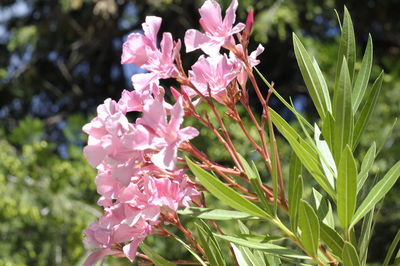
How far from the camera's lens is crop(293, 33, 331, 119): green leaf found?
712 mm

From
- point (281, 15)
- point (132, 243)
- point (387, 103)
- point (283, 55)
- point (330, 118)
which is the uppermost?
point (330, 118)

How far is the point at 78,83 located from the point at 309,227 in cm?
468

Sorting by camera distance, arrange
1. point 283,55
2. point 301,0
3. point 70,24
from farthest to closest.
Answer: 1. point 70,24
2. point 283,55
3. point 301,0

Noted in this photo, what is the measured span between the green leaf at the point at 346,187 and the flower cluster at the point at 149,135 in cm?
15

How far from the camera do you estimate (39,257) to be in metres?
3.13

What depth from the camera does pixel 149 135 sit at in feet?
1.93

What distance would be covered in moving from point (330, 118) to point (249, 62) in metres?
0.11

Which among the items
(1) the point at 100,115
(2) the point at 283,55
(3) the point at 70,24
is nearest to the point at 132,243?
(1) the point at 100,115

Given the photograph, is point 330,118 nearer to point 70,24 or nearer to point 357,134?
point 357,134

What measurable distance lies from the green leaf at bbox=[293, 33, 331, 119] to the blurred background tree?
4.75ft

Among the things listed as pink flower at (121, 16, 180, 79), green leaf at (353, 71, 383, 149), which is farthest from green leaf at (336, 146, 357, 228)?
pink flower at (121, 16, 180, 79)

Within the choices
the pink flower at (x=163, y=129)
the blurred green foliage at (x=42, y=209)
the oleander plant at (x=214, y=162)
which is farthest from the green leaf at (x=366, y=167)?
the blurred green foliage at (x=42, y=209)

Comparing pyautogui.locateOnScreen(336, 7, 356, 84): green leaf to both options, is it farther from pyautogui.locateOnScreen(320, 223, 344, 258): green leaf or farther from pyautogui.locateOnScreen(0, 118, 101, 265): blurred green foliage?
pyautogui.locateOnScreen(0, 118, 101, 265): blurred green foliage

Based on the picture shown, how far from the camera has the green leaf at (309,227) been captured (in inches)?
23.5
